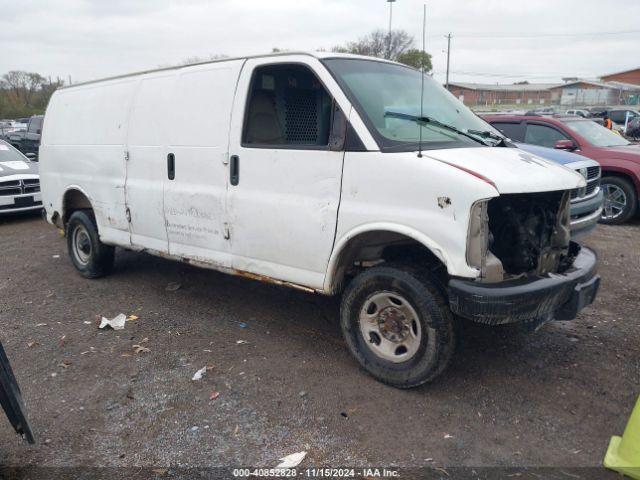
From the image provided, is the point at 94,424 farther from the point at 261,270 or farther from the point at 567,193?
the point at 567,193

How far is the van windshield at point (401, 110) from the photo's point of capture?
3.56 metres

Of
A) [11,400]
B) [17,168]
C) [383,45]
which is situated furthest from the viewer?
[383,45]

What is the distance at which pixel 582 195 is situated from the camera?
6.75 meters

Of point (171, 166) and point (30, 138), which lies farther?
point (30, 138)

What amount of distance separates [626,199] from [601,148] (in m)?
0.94

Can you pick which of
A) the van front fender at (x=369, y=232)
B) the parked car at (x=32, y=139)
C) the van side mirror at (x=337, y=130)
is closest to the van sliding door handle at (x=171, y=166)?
the van side mirror at (x=337, y=130)

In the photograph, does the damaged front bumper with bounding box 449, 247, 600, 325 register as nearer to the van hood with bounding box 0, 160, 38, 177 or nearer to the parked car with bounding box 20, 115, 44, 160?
the van hood with bounding box 0, 160, 38, 177

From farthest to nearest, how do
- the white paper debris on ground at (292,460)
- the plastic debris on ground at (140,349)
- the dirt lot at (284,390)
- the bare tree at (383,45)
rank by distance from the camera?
the bare tree at (383,45), the plastic debris on ground at (140,349), the dirt lot at (284,390), the white paper debris on ground at (292,460)

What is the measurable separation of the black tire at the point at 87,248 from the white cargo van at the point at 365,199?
125 centimetres

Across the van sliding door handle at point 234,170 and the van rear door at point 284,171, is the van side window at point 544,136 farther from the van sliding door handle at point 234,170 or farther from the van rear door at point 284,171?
the van sliding door handle at point 234,170

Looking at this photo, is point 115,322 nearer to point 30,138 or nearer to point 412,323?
point 412,323

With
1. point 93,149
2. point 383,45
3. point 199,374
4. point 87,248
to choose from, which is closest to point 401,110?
point 199,374

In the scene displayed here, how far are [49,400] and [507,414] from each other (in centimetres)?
306

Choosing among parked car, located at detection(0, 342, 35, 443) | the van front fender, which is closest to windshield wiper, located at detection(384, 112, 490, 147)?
the van front fender
